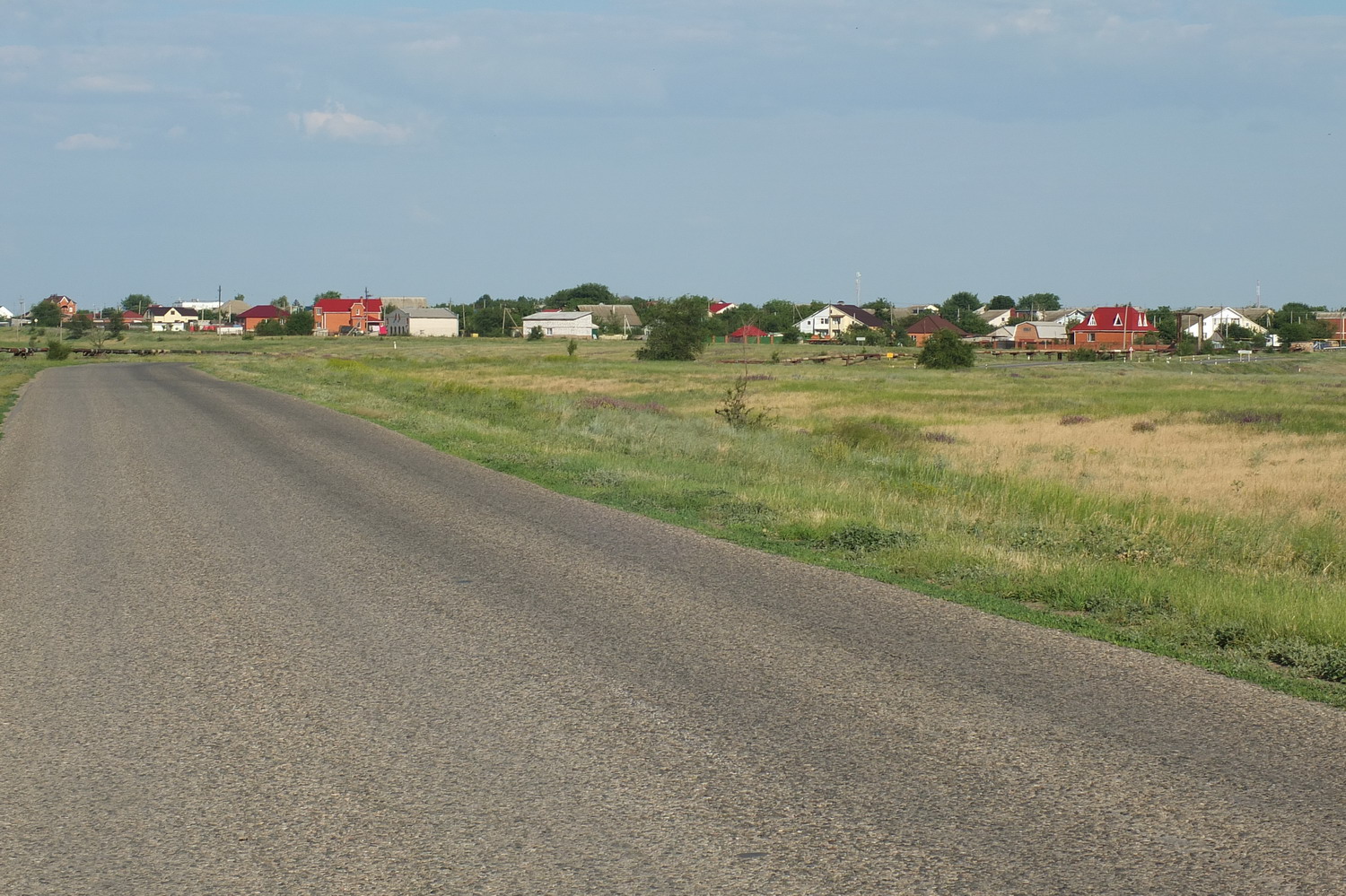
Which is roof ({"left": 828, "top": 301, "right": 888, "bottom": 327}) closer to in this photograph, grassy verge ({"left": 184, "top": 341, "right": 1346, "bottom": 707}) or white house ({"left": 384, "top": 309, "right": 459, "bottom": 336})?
white house ({"left": 384, "top": 309, "right": 459, "bottom": 336})

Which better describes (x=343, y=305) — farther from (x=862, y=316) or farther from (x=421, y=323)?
(x=862, y=316)

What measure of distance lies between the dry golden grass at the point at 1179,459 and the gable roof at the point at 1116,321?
4062 inches

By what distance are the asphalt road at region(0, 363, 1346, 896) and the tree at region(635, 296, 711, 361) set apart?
86.7 meters

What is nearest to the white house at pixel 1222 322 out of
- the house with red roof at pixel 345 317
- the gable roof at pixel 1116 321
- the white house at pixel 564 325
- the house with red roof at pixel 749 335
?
the gable roof at pixel 1116 321

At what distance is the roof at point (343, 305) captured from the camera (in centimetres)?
18862

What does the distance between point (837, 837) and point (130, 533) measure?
9996mm

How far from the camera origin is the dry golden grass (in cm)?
1978

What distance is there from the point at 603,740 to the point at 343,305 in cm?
19176

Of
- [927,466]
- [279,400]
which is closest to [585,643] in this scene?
[927,466]

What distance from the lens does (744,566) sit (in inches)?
437

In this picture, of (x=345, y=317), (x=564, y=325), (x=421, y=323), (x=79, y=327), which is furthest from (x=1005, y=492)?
(x=345, y=317)

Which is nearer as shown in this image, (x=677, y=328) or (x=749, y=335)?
(x=677, y=328)

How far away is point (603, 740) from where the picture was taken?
614cm

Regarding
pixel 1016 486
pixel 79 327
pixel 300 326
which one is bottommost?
pixel 1016 486
